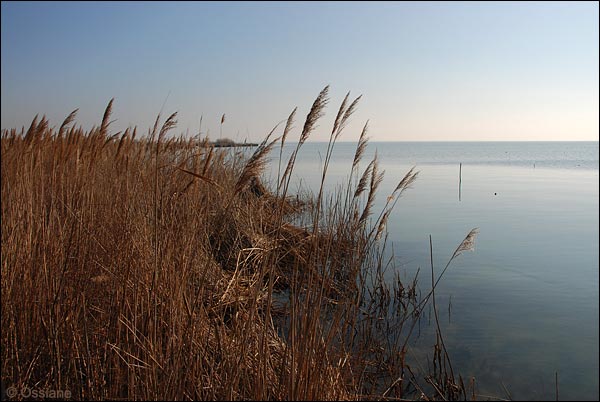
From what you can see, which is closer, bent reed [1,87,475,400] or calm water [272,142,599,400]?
bent reed [1,87,475,400]

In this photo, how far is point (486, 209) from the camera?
10.3 metres

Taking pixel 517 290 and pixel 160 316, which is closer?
pixel 160 316

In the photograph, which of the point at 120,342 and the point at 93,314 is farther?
the point at 93,314

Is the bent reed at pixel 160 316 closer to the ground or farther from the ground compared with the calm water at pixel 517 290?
farther from the ground

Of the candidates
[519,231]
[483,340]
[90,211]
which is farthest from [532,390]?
[519,231]

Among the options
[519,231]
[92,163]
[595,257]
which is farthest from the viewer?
[519,231]

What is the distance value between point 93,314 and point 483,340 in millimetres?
3132

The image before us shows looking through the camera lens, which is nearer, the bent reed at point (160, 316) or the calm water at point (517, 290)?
the bent reed at point (160, 316)

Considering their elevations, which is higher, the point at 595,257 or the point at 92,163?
the point at 92,163

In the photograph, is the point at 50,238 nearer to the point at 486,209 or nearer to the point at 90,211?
the point at 90,211

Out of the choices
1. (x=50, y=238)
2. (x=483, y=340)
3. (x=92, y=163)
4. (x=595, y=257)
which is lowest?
(x=483, y=340)

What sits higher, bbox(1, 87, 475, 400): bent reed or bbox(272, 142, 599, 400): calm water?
bbox(1, 87, 475, 400): bent reed

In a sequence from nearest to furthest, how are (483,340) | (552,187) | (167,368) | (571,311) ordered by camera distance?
(167,368)
(483,340)
(571,311)
(552,187)

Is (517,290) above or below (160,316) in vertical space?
below
